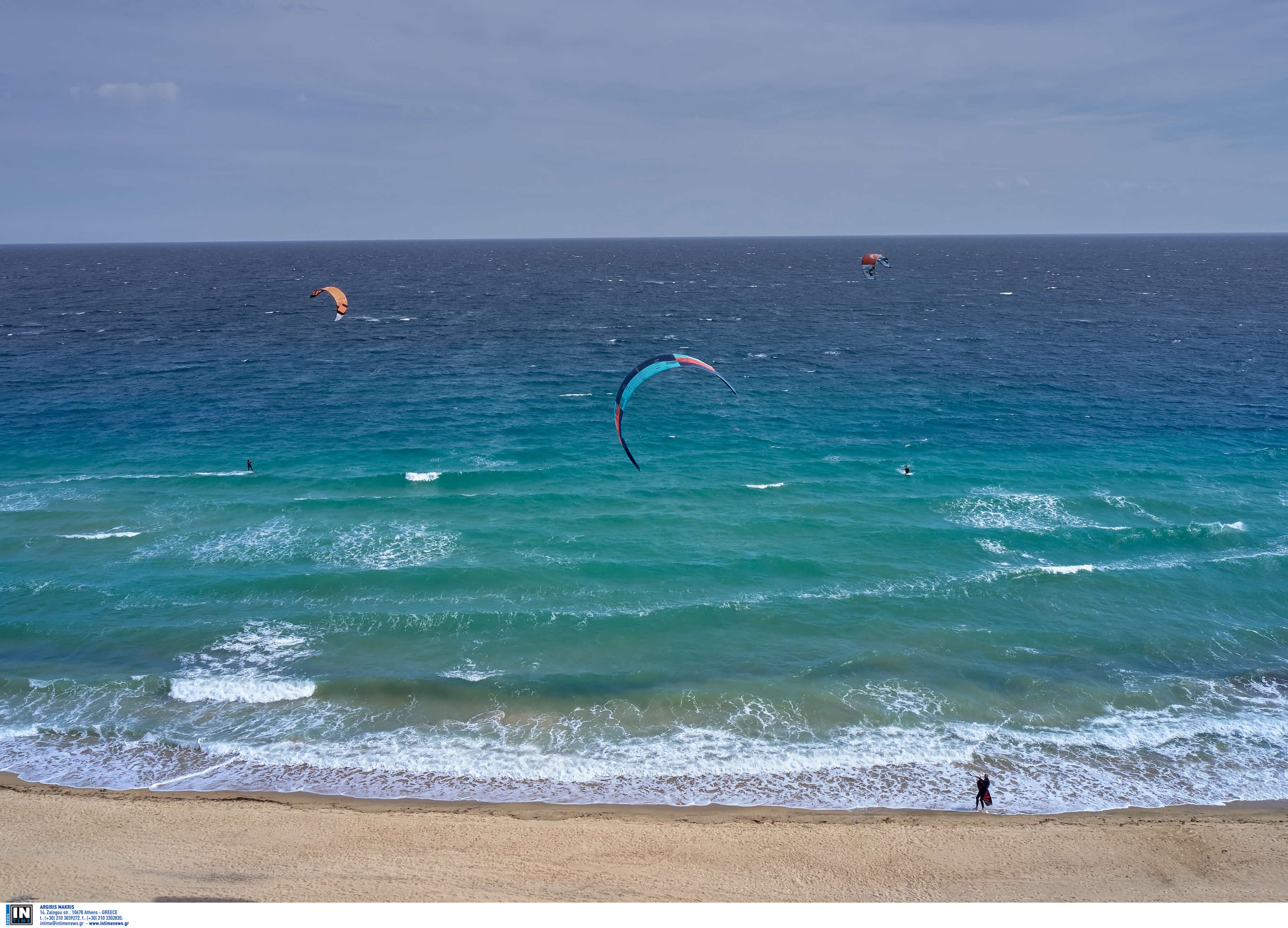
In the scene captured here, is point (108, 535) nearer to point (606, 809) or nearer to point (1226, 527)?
point (606, 809)

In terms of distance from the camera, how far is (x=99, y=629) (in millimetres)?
33969

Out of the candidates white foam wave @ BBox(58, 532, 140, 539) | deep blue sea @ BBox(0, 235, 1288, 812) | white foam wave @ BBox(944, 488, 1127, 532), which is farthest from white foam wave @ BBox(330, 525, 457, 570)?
white foam wave @ BBox(944, 488, 1127, 532)

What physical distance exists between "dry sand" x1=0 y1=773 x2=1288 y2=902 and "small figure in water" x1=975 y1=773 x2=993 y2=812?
336 mm

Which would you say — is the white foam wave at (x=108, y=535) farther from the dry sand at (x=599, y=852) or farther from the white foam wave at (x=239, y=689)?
the dry sand at (x=599, y=852)

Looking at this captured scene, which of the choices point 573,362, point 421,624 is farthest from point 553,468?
point 573,362

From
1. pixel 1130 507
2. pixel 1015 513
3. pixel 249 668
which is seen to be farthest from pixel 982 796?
pixel 1130 507

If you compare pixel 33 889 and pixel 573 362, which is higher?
pixel 573 362

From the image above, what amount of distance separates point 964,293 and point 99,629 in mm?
147351

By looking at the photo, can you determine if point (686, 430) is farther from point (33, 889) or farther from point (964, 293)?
point (964, 293)

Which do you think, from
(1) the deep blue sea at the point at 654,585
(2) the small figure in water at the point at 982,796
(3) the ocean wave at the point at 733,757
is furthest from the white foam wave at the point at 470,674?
(2) the small figure in water at the point at 982,796

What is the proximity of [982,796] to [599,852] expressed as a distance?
11.6 meters

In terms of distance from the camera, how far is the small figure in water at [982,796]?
23.8 m

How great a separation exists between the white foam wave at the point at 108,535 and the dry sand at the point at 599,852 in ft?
63.1

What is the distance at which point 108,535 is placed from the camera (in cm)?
4206
